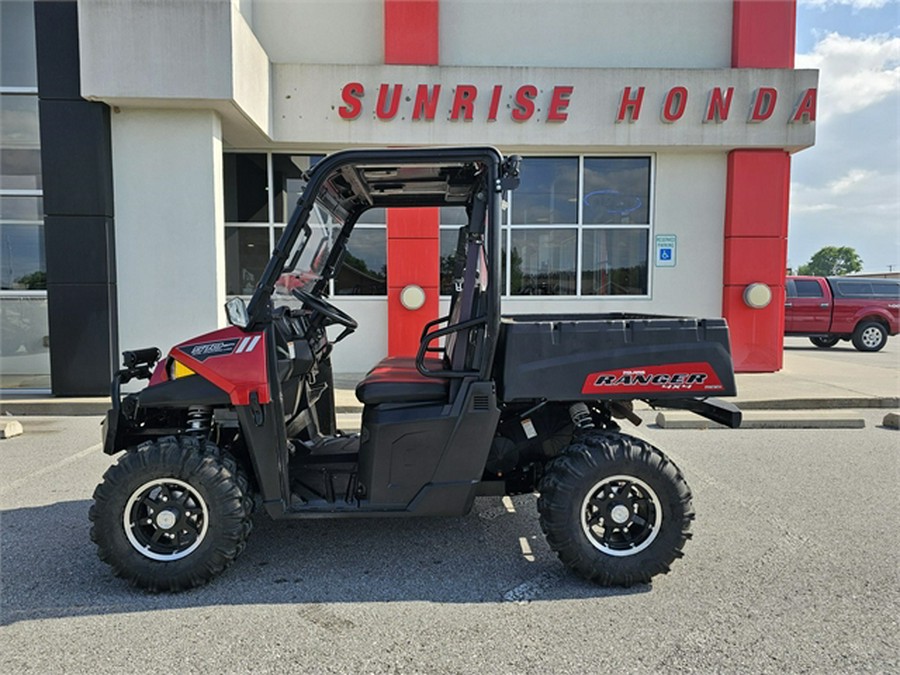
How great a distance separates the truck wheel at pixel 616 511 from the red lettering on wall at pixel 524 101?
6889 mm

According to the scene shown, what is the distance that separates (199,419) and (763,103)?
9.36 meters

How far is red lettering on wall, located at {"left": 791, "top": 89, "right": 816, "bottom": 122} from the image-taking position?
892 centimetres

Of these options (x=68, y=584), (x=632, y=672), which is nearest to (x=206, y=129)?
(x=68, y=584)

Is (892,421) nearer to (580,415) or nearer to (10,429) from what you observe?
(580,415)

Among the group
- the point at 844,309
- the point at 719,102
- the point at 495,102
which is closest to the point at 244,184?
the point at 495,102

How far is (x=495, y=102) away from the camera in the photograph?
8758 mm

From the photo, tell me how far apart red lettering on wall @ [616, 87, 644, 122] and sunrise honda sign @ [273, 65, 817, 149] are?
0.05ft

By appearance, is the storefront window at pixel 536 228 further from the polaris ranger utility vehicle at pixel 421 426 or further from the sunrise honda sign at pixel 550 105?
the polaris ranger utility vehicle at pixel 421 426

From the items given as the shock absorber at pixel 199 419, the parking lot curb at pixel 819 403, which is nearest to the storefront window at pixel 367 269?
the parking lot curb at pixel 819 403

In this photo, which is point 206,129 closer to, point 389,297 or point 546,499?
point 389,297

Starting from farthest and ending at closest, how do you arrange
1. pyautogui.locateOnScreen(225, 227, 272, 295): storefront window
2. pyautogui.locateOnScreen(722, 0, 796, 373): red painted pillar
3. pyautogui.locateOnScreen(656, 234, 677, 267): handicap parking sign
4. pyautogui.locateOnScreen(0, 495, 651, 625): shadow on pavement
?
pyautogui.locateOnScreen(656, 234, 677, 267): handicap parking sign < pyautogui.locateOnScreen(225, 227, 272, 295): storefront window < pyautogui.locateOnScreen(722, 0, 796, 373): red painted pillar < pyautogui.locateOnScreen(0, 495, 651, 625): shadow on pavement

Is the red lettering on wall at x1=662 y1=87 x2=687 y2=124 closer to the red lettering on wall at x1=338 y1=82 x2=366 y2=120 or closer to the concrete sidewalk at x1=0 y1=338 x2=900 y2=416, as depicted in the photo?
the concrete sidewalk at x1=0 y1=338 x2=900 y2=416

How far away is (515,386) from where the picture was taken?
3107mm

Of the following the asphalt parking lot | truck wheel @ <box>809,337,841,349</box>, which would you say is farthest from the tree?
the asphalt parking lot
